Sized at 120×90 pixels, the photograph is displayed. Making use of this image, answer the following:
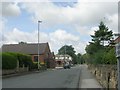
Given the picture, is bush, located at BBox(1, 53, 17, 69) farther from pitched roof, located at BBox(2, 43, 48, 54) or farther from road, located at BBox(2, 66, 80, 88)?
pitched roof, located at BBox(2, 43, 48, 54)

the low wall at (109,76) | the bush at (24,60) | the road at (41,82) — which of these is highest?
the bush at (24,60)

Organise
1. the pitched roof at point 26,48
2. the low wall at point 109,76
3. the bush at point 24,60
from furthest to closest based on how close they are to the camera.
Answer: the pitched roof at point 26,48 < the bush at point 24,60 < the low wall at point 109,76

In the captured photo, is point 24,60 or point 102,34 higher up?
point 102,34

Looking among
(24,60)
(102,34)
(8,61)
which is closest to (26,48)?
(24,60)

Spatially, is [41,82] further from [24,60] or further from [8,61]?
[24,60]

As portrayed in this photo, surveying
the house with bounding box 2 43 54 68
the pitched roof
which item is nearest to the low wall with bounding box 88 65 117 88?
the house with bounding box 2 43 54 68

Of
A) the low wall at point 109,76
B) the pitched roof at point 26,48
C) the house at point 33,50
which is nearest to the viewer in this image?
the low wall at point 109,76

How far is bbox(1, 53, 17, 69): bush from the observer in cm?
4326

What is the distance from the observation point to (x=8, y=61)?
4409 centimetres

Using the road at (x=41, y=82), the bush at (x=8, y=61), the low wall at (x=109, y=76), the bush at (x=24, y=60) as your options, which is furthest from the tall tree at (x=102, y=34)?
the low wall at (x=109, y=76)

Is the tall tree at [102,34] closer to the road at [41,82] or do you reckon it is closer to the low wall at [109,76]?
the road at [41,82]

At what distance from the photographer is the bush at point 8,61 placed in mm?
43263

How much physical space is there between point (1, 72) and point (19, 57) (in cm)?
1183

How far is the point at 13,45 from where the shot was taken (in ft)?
354
